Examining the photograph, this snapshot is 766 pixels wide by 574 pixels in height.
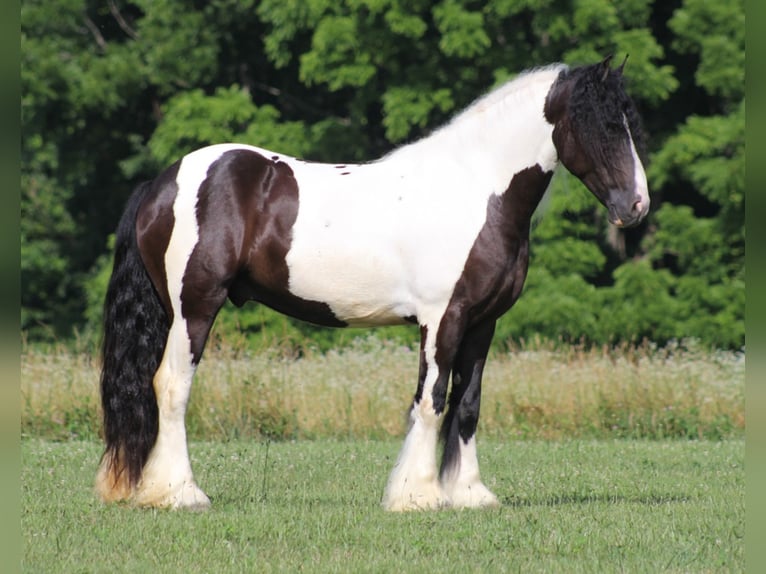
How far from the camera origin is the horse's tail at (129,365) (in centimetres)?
737

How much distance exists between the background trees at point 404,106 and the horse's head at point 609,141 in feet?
40.2

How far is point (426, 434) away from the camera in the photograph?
23.4 feet

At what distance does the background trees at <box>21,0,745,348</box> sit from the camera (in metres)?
20.6

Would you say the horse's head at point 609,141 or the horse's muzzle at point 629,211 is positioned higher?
the horse's head at point 609,141

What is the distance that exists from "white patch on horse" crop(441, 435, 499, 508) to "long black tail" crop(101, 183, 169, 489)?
1.87 m

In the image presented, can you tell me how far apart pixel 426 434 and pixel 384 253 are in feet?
3.66

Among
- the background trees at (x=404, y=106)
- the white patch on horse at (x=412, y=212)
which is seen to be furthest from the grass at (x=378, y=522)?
the background trees at (x=404, y=106)

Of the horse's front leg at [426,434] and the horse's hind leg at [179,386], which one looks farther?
the horse's hind leg at [179,386]

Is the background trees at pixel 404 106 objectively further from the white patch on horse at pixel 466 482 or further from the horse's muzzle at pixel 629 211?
the horse's muzzle at pixel 629 211

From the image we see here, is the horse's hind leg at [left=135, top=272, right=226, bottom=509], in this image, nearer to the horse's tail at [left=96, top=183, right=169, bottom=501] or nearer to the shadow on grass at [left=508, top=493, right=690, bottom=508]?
the horse's tail at [left=96, top=183, right=169, bottom=501]

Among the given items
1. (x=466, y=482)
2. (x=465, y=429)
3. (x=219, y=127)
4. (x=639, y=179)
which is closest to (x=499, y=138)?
(x=639, y=179)

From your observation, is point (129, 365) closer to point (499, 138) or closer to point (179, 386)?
point (179, 386)

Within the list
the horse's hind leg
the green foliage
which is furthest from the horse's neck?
the green foliage

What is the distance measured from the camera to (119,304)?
7559mm
